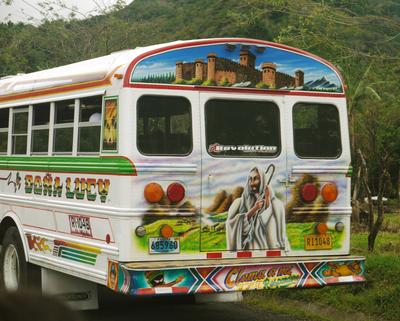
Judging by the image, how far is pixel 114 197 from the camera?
647 cm

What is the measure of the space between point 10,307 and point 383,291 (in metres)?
6.66

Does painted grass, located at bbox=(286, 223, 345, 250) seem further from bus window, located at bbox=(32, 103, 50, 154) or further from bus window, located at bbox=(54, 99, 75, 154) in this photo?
bus window, located at bbox=(32, 103, 50, 154)

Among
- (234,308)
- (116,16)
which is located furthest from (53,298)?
(116,16)

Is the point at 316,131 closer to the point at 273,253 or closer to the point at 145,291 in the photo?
the point at 273,253

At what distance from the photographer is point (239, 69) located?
22.7 ft

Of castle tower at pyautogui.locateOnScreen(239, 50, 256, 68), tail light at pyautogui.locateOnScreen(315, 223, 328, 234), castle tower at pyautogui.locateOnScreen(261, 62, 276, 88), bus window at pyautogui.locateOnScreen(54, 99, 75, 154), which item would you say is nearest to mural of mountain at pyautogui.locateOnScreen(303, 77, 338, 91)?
castle tower at pyautogui.locateOnScreen(261, 62, 276, 88)

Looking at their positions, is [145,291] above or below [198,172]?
below

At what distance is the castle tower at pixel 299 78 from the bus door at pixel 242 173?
0.81 feet

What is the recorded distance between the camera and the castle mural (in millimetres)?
6562

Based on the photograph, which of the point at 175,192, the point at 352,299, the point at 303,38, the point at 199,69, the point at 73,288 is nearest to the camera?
the point at 175,192

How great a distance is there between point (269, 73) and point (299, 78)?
31cm

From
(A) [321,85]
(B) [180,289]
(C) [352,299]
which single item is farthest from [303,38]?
(B) [180,289]

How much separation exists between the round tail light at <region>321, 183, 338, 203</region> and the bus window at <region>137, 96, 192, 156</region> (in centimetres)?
132

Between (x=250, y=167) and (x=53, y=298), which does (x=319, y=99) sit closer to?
(x=250, y=167)
